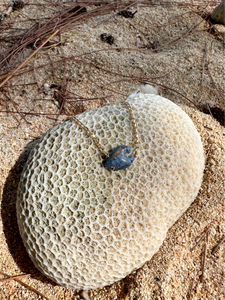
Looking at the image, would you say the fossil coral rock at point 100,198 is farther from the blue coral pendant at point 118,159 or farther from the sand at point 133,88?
the sand at point 133,88

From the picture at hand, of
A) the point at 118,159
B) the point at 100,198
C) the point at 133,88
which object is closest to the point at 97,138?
the point at 118,159

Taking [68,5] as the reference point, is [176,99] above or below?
below

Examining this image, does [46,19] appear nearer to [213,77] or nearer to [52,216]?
[213,77]

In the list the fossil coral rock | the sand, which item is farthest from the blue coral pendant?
the sand

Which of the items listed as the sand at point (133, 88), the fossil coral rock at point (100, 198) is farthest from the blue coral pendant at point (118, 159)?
the sand at point (133, 88)

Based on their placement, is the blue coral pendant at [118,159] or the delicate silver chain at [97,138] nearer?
the blue coral pendant at [118,159]

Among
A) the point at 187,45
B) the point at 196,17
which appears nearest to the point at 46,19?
the point at 187,45
